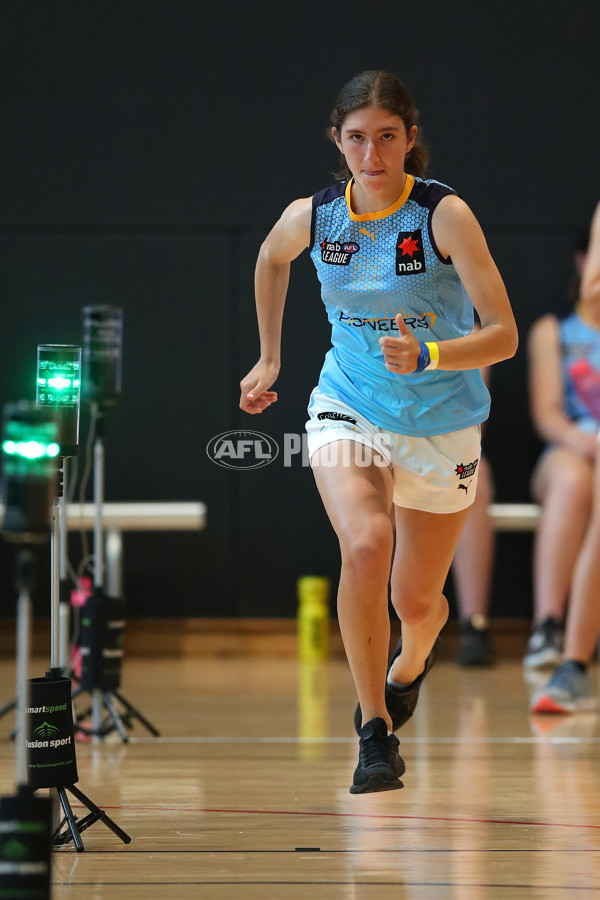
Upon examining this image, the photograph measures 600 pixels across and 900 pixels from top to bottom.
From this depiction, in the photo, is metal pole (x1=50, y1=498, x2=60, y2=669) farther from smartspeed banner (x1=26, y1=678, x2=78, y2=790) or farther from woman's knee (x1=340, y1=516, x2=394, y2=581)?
woman's knee (x1=340, y1=516, x2=394, y2=581)

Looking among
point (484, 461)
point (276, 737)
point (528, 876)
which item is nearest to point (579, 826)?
point (528, 876)

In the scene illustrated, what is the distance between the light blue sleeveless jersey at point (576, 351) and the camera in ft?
14.9

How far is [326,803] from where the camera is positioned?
9.42 ft

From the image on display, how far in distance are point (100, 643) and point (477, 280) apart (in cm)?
164

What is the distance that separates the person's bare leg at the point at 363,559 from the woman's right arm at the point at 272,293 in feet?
0.97

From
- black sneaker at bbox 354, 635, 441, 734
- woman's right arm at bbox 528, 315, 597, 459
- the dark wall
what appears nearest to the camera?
black sneaker at bbox 354, 635, 441, 734

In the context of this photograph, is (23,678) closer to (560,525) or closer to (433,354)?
(433,354)

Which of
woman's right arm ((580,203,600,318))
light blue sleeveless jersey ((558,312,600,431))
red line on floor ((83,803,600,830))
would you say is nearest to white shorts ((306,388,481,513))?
red line on floor ((83,803,600,830))

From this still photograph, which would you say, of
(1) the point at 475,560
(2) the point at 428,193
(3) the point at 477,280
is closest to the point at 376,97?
(2) the point at 428,193

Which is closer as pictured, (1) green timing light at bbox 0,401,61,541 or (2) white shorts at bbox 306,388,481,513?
(1) green timing light at bbox 0,401,61,541

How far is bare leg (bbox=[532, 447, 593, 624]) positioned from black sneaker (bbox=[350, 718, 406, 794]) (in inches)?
102

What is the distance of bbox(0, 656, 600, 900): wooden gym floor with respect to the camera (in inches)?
89.0

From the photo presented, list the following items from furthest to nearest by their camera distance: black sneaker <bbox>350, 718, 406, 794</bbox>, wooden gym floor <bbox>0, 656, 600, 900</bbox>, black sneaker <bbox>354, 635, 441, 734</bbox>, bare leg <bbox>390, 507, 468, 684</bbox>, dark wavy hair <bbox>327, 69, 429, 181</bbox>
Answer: black sneaker <bbox>354, 635, 441, 734</bbox> < bare leg <bbox>390, 507, 468, 684</bbox> < dark wavy hair <bbox>327, 69, 429, 181</bbox> < black sneaker <bbox>350, 718, 406, 794</bbox> < wooden gym floor <bbox>0, 656, 600, 900</bbox>

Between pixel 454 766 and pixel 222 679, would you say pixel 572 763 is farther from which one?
pixel 222 679
